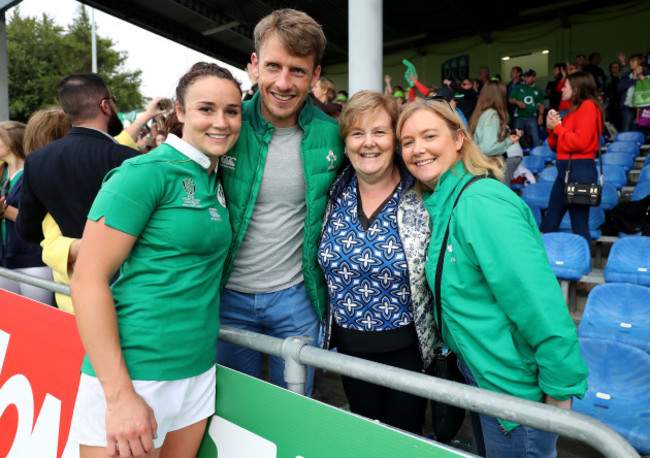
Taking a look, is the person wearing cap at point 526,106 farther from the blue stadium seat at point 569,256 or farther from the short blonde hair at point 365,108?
the short blonde hair at point 365,108

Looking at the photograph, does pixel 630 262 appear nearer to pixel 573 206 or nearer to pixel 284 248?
pixel 573 206

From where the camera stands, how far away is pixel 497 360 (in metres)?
1.26

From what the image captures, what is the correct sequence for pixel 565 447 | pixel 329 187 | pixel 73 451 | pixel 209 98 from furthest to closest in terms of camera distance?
pixel 565 447 → pixel 329 187 → pixel 73 451 → pixel 209 98

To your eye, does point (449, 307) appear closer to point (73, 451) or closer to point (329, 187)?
point (329, 187)

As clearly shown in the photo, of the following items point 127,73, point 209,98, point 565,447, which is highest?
point 127,73

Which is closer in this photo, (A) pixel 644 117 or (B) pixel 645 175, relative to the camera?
(B) pixel 645 175

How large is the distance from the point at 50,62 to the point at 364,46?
35479 millimetres

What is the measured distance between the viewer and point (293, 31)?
57.4 inches

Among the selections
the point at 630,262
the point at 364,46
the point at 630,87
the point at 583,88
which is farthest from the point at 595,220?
the point at 630,87

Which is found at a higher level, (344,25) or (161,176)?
(344,25)

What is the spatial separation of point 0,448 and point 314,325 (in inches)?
57.9

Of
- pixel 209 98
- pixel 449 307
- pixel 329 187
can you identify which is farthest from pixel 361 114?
pixel 449 307

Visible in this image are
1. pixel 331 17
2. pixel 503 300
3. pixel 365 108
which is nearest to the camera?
pixel 503 300

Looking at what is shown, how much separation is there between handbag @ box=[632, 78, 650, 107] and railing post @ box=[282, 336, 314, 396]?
313 inches
